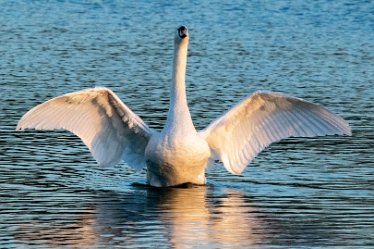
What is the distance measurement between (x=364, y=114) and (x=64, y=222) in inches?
282

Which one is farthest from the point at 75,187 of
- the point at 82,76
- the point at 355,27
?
Answer: the point at 355,27

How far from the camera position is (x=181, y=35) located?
15.1 metres

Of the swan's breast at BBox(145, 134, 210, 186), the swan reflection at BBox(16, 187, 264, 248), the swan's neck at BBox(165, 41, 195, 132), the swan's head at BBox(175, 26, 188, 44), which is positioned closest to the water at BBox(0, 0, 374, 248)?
the swan reflection at BBox(16, 187, 264, 248)

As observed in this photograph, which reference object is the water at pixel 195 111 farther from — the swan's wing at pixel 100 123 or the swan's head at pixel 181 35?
the swan's head at pixel 181 35

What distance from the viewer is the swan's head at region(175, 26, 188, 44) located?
1508cm

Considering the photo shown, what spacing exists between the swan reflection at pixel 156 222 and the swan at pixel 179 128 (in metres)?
0.38

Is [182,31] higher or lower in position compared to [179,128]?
higher

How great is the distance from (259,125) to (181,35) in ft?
4.78

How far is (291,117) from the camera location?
15.6 m

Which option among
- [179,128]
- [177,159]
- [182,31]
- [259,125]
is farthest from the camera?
[259,125]

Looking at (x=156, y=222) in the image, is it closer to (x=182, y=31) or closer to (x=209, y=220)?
(x=209, y=220)

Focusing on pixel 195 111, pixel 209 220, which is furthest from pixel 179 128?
pixel 195 111

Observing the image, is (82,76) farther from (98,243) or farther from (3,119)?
(98,243)

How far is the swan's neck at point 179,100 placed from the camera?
48.9 ft
